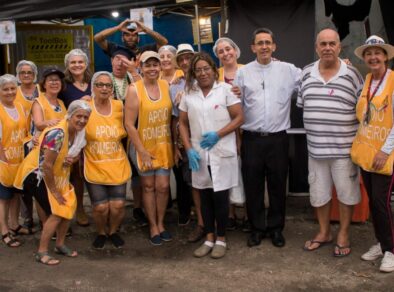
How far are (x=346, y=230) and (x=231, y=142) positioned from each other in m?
1.31

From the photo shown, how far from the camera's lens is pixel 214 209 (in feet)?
14.1

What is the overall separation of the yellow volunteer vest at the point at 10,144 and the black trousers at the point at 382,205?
10.5 ft

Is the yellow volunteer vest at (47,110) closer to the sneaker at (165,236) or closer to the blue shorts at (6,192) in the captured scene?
the blue shorts at (6,192)

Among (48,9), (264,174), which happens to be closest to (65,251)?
(264,174)

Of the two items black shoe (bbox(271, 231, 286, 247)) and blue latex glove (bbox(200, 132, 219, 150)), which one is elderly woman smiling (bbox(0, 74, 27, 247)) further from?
black shoe (bbox(271, 231, 286, 247))

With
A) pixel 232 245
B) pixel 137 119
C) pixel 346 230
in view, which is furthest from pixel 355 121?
pixel 137 119

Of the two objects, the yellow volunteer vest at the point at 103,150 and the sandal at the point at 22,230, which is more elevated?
the yellow volunteer vest at the point at 103,150

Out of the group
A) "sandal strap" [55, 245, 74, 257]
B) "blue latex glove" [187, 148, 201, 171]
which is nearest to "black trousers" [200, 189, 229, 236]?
"blue latex glove" [187, 148, 201, 171]

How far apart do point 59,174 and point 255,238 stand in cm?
192

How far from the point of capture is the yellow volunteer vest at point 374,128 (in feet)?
11.9

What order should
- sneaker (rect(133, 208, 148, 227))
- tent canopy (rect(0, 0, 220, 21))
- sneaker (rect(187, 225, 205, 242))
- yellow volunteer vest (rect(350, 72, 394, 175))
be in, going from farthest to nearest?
tent canopy (rect(0, 0, 220, 21))
sneaker (rect(133, 208, 148, 227))
sneaker (rect(187, 225, 205, 242))
yellow volunteer vest (rect(350, 72, 394, 175))

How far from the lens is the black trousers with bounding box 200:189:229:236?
4176 millimetres

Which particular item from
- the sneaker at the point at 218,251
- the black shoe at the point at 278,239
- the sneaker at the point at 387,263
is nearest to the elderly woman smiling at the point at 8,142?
the sneaker at the point at 218,251

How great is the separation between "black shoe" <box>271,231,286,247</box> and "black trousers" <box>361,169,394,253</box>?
35.7 inches
